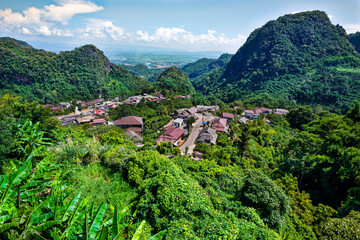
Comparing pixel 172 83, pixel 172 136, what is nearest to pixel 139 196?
pixel 172 136

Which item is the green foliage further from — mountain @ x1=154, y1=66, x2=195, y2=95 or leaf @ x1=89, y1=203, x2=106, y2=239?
mountain @ x1=154, y1=66, x2=195, y2=95

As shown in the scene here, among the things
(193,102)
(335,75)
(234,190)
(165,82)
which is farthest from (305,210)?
(335,75)

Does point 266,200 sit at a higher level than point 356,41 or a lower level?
lower

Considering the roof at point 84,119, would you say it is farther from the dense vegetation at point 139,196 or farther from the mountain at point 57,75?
the mountain at point 57,75

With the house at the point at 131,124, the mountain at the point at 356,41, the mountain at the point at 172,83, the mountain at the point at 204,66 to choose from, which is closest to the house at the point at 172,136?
the house at the point at 131,124

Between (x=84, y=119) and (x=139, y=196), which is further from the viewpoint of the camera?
(x=84, y=119)

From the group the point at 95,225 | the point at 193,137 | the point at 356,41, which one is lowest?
the point at 193,137

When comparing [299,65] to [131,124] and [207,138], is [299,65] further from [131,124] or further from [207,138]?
[131,124]
